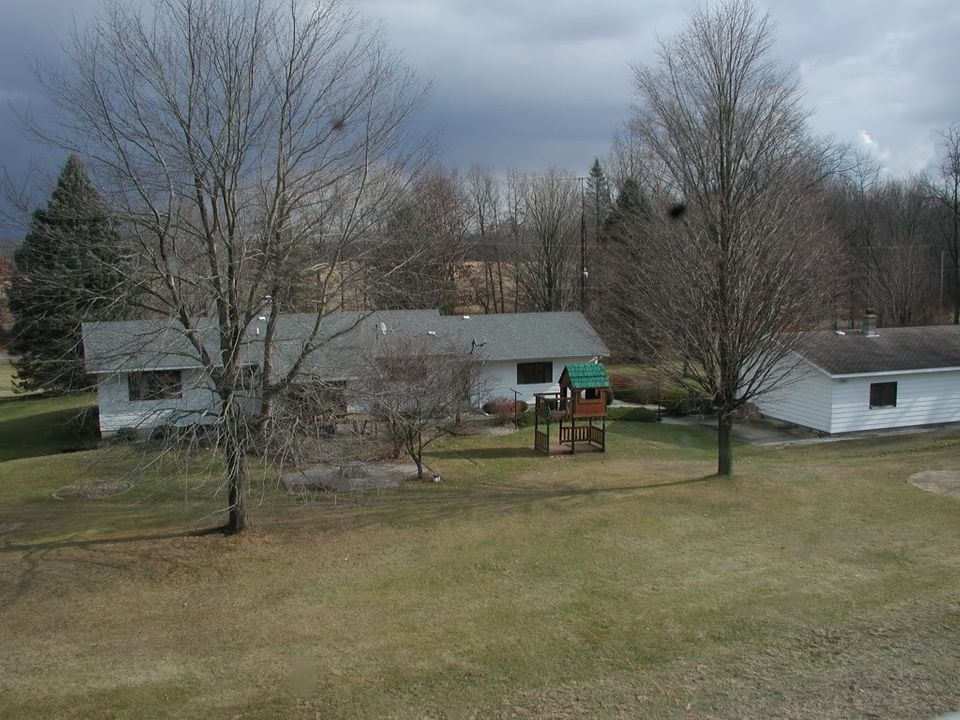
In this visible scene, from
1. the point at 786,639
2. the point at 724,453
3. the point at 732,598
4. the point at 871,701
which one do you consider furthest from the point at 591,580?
the point at 724,453

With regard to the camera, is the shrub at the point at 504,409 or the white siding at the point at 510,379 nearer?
the shrub at the point at 504,409

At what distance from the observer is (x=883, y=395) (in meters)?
26.4

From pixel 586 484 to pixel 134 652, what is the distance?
10.4 meters

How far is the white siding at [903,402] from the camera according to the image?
25.8 metres

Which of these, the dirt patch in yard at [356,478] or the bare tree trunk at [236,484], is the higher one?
the bare tree trunk at [236,484]

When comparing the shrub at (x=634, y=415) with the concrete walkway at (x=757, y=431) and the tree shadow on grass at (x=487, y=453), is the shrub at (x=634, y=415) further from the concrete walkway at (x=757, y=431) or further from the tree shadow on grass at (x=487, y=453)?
the tree shadow on grass at (x=487, y=453)

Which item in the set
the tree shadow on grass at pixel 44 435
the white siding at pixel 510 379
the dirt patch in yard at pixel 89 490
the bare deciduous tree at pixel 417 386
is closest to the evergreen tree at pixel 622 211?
the white siding at pixel 510 379

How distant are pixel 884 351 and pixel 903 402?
202 cm

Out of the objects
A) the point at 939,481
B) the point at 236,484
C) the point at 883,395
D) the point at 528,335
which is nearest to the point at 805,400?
the point at 883,395

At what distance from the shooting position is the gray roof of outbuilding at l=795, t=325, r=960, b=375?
26000mm

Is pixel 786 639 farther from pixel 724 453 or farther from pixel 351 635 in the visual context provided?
pixel 724 453

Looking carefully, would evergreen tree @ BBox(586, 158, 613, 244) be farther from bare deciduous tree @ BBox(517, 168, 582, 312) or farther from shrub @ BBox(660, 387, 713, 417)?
shrub @ BBox(660, 387, 713, 417)

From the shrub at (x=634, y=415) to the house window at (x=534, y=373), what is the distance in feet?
13.1

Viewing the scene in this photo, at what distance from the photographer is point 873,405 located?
26266mm
